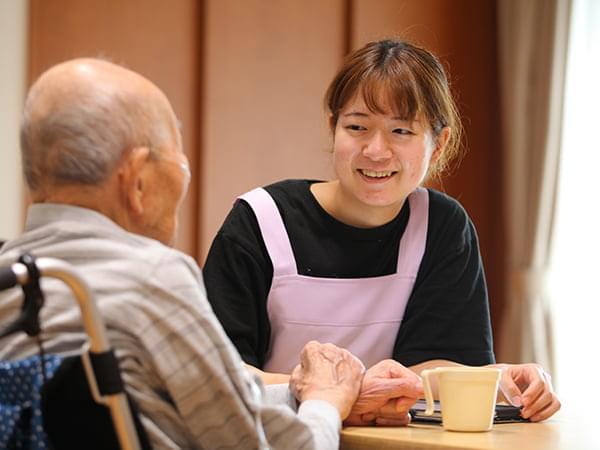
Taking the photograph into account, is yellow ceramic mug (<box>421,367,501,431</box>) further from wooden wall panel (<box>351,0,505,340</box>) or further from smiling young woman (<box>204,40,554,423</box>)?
wooden wall panel (<box>351,0,505,340</box>)

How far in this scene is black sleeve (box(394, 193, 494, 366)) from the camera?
84.7 inches

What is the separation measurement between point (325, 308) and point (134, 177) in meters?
0.93

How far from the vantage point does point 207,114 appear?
3963 mm

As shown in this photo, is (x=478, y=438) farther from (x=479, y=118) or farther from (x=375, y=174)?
(x=479, y=118)

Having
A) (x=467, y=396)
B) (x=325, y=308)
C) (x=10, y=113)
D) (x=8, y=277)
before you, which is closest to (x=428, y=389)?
(x=467, y=396)

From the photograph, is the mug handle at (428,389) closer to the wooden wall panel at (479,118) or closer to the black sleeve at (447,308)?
the black sleeve at (447,308)

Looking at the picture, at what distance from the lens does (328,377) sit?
5.59 ft

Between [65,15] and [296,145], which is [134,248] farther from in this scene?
[296,145]

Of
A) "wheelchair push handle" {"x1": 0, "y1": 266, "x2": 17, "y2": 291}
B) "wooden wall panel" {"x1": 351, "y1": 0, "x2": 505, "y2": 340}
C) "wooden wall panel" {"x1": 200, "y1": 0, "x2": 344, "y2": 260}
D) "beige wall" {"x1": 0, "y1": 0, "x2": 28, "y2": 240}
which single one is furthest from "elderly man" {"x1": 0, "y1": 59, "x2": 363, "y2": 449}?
"wooden wall panel" {"x1": 351, "y1": 0, "x2": 505, "y2": 340}

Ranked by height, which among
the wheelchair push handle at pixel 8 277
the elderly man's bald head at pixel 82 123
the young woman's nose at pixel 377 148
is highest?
the elderly man's bald head at pixel 82 123

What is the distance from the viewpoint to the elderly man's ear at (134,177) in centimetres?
129

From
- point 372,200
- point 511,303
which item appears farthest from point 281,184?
point 511,303

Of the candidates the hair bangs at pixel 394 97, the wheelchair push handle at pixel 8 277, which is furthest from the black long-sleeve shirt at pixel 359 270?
the wheelchair push handle at pixel 8 277

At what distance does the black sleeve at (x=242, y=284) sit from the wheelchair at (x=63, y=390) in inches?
35.1
